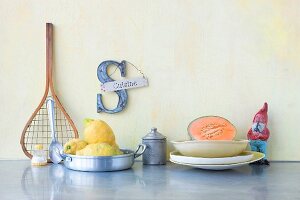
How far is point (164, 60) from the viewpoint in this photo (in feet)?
3.79

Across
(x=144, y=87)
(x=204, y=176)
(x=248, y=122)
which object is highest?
(x=144, y=87)

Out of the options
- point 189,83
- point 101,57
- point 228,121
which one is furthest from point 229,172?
point 101,57

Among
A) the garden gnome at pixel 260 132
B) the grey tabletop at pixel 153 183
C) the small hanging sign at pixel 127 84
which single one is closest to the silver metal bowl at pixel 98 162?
the grey tabletop at pixel 153 183

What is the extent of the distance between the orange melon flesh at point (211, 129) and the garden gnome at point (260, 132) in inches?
2.5

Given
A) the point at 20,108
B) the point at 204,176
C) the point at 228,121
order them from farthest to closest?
the point at 20,108
the point at 228,121
the point at 204,176

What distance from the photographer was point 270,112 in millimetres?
1122

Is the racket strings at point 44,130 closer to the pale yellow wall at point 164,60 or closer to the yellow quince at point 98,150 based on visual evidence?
the pale yellow wall at point 164,60

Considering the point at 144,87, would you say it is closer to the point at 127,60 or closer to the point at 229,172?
the point at 127,60

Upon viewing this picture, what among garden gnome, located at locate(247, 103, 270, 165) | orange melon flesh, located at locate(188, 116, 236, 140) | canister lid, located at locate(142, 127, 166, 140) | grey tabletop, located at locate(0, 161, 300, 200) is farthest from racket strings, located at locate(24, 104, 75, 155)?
garden gnome, located at locate(247, 103, 270, 165)

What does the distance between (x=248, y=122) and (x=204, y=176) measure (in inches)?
12.0

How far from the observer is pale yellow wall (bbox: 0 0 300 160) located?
1.13 meters

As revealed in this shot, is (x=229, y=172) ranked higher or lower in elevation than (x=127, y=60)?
lower

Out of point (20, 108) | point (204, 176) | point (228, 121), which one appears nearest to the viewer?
point (204, 176)

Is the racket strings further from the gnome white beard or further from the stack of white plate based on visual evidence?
the gnome white beard
